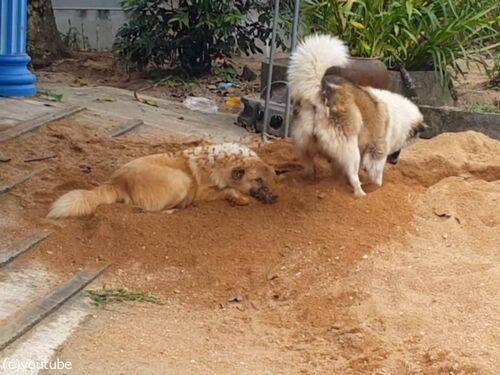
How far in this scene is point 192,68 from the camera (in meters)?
11.8

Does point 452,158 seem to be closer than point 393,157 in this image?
No

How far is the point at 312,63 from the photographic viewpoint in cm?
619

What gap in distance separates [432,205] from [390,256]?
97 cm

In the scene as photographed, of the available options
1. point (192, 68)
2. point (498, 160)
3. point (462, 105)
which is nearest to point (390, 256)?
point (498, 160)

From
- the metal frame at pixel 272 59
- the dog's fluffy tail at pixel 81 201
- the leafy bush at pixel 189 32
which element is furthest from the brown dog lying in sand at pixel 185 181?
the leafy bush at pixel 189 32

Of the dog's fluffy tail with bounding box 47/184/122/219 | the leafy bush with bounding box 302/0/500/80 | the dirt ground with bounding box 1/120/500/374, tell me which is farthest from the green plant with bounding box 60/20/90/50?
the dog's fluffy tail with bounding box 47/184/122/219

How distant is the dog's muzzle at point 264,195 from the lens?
6.34m

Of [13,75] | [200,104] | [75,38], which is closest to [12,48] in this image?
[13,75]

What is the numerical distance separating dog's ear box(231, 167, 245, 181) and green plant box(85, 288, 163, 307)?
1602 mm

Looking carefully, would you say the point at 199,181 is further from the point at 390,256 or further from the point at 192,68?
the point at 192,68

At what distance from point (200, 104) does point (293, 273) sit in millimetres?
5240

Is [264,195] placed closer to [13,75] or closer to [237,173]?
[237,173]

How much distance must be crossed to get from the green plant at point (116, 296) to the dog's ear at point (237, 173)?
1.60 m

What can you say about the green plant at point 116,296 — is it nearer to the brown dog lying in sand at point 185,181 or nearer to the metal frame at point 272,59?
the brown dog lying in sand at point 185,181
